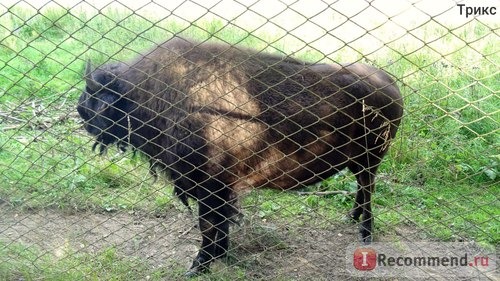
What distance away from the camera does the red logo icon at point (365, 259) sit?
3897 mm

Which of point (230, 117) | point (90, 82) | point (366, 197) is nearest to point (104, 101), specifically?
point (90, 82)

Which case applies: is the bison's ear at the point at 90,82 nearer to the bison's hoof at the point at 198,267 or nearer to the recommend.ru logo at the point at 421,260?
the bison's hoof at the point at 198,267

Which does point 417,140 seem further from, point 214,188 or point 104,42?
point 104,42

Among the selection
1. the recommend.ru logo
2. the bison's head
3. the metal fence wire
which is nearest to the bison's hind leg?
the metal fence wire

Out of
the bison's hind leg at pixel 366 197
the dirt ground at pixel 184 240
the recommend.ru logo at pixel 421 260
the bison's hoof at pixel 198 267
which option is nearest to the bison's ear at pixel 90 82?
the dirt ground at pixel 184 240

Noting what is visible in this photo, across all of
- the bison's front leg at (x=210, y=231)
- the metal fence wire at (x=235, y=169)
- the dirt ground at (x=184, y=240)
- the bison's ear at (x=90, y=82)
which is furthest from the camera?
the dirt ground at (x=184, y=240)

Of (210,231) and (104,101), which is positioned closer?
(104,101)

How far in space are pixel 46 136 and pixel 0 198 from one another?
142 cm

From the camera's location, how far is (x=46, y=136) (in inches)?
229

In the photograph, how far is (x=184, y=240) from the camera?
14.4 ft

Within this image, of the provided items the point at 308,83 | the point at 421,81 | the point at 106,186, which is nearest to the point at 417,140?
the point at 421,81

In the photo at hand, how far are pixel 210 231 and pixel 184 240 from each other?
0.49 meters

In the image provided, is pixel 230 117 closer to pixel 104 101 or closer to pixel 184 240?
pixel 104 101

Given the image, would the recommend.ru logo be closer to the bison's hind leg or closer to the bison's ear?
the bison's hind leg
